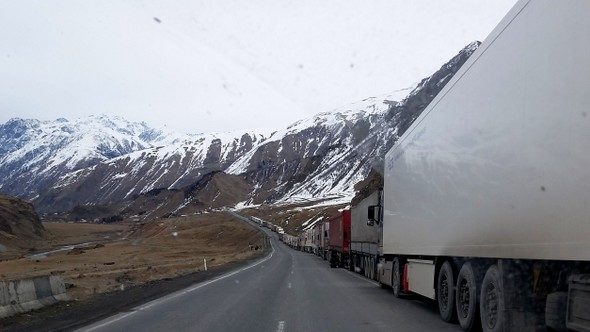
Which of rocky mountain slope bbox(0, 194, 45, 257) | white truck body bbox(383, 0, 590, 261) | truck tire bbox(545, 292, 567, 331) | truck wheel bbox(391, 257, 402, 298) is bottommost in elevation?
truck tire bbox(545, 292, 567, 331)

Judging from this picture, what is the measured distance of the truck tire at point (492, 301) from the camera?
28.1ft

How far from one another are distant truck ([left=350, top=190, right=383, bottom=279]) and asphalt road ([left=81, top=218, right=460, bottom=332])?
1822mm

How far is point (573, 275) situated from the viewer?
6.91 meters

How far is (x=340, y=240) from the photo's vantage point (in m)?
36.3

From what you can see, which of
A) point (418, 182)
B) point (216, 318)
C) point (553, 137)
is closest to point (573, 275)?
point (553, 137)

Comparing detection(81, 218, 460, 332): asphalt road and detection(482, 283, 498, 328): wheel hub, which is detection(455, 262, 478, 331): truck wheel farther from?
detection(81, 218, 460, 332): asphalt road

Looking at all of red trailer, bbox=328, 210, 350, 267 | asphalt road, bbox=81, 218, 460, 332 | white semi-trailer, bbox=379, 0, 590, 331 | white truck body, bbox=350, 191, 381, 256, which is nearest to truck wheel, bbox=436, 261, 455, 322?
white semi-trailer, bbox=379, 0, 590, 331

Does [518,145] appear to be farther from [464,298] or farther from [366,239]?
[366,239]

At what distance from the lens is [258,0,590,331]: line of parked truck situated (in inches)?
255

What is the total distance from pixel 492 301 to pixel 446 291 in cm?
317

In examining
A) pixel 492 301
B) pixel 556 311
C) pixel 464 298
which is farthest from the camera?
pixel 464 298

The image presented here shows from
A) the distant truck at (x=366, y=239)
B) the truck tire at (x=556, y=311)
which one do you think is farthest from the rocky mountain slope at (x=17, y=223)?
the truck tire at (x=556, y=311)

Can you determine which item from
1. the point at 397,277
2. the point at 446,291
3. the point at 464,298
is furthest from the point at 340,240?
the point at 464,298

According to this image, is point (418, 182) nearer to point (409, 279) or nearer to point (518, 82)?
point (409, 279)
